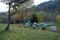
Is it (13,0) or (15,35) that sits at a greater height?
(13,0)

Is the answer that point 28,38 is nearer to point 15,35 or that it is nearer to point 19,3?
point 15,35

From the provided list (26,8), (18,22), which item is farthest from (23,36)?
(18,22)

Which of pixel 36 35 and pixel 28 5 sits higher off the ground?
pixel 28 5

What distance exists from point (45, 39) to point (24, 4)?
244 cm

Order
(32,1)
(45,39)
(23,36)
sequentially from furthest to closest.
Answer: (32,1) < (23,36) < (45,39)

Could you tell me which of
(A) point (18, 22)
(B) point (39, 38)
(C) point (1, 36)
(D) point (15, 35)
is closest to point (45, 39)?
(B) point (39, 38)

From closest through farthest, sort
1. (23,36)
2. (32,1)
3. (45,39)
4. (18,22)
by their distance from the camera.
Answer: (45,39), (23,36), (32,1), (18,22)

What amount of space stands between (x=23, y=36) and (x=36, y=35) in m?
0.67

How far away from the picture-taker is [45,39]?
24.8 ft

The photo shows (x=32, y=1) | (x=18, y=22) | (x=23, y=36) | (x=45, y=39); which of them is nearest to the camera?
(x=45, y=39)

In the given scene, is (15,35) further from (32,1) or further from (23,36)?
(32,1)

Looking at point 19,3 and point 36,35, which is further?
point 19,3

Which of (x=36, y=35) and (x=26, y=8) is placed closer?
(x=36, y=35)

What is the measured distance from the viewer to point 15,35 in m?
8.23
